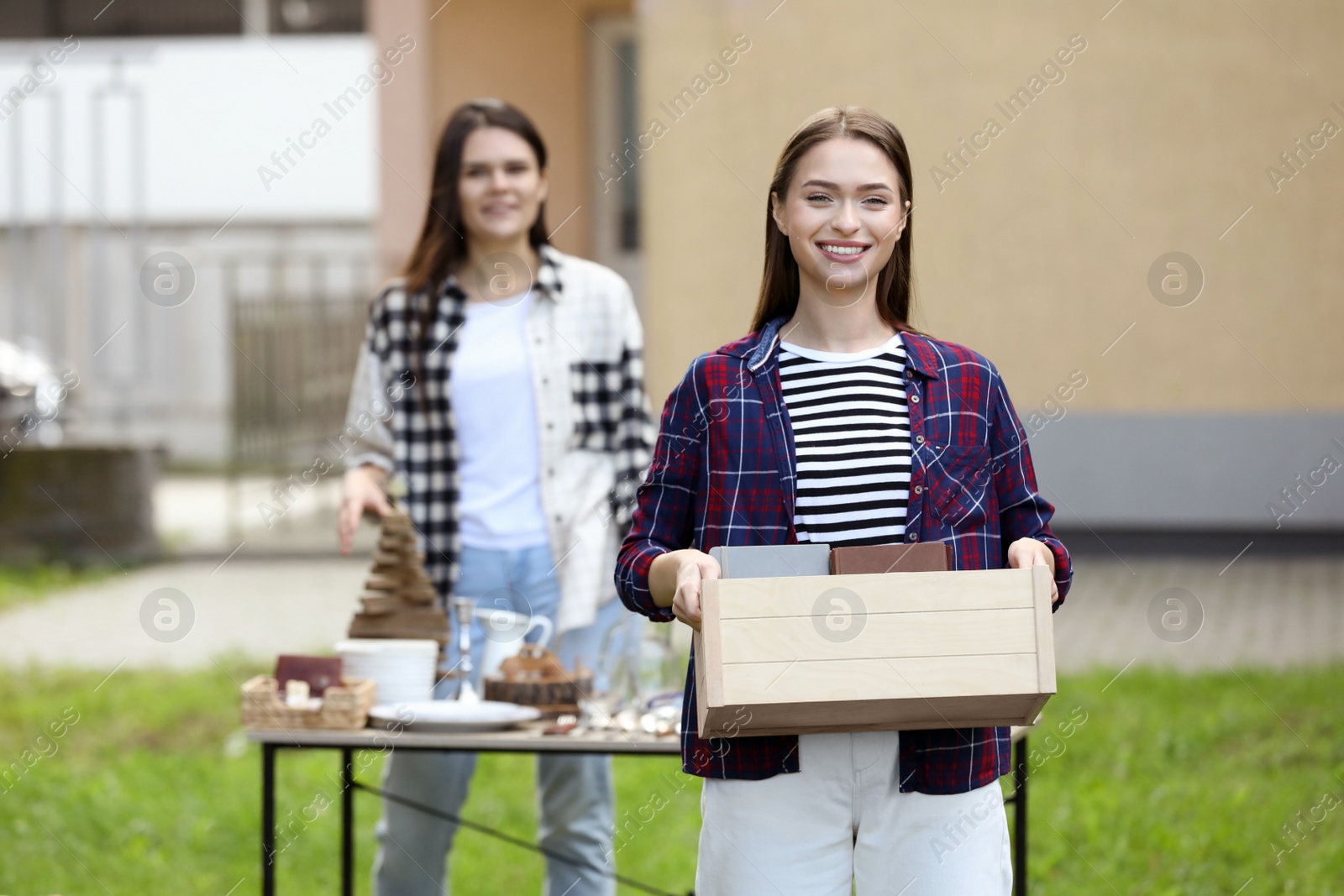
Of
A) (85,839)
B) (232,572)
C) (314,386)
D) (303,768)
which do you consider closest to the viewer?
(85,839)

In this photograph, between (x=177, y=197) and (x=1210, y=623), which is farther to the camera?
(x=177, y=197)

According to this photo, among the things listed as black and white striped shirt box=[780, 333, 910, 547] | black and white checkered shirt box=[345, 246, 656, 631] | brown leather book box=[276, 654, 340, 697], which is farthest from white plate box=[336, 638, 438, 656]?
black and white striped shirt box=[780, 333, 910, 547]

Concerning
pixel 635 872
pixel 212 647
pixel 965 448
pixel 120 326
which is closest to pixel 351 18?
pixel 120 326

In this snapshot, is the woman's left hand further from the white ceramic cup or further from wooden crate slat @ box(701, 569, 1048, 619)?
the white ceramic cup

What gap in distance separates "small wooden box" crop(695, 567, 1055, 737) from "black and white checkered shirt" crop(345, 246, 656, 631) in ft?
4.30

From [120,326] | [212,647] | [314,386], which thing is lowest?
[212,647]

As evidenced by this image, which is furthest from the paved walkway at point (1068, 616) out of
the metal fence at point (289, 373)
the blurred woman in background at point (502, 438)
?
the blurred woman in background at point (502, 438)

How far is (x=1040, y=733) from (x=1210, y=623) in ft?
7.23

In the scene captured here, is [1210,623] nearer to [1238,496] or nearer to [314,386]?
[1238,496]

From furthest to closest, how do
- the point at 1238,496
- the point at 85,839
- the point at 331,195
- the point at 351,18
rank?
the point at 331,195 → the point at 351,18 → the point at 1238,496 → the point at 85,839

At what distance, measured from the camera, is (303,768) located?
5531mm

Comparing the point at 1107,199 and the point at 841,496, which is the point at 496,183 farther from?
the point at 1107,199

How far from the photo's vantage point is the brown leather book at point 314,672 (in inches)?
118

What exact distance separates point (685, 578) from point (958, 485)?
17.2 inches
